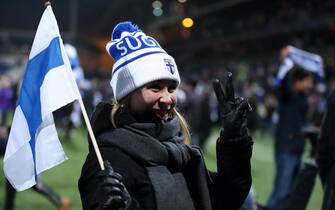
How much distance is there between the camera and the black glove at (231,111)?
228cm

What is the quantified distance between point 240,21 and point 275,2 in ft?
12.4

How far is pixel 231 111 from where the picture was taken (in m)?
2.29

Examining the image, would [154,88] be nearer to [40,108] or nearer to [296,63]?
[40,108]

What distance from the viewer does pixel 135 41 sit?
235 centimetres

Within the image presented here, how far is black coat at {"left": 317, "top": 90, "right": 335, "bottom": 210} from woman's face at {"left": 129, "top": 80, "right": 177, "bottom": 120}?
5.06 feet

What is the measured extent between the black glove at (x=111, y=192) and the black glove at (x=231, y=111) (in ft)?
1.78

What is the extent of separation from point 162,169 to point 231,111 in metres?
0.39

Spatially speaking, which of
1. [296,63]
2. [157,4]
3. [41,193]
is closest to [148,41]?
[41,193]

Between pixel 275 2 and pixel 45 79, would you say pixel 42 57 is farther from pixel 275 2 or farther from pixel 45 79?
pixel 275 2

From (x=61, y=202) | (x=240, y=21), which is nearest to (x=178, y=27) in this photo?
(x=240, y=21)

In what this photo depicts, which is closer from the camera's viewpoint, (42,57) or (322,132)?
(42,57)

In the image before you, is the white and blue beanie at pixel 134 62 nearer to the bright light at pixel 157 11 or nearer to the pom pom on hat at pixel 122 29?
the pom pom on hat at pixel 122 29

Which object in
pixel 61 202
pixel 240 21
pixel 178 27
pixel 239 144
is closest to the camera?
pixel 239 144

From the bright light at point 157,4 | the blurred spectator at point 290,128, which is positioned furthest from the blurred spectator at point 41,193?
the bright light at point 157,4
